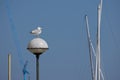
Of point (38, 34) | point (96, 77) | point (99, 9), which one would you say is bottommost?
point (96, 77)

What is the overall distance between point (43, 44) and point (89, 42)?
95.8ft

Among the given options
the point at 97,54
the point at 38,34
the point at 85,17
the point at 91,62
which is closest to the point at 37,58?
the point at 38,34

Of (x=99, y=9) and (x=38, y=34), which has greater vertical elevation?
(x=99, y=9)

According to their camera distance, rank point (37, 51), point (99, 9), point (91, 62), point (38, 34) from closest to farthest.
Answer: point (37, 51), point (38, 34), point (99, 9), point (91, 62)

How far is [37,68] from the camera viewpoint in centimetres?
2147

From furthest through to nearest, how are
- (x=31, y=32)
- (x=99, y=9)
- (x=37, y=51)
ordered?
(x=99, y=9) < (x=31, y=32) < (x=37, y=51)

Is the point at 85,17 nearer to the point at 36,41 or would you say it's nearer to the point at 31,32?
the point at 31,32

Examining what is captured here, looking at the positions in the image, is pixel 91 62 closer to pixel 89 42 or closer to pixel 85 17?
pixel 89 42

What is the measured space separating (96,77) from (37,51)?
868 inches

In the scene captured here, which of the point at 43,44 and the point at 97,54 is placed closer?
the point at 43,44

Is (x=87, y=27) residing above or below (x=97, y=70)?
above

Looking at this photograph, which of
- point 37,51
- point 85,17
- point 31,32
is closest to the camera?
point 37,51

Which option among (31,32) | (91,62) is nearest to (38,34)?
(31,32)

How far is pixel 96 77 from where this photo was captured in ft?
140
